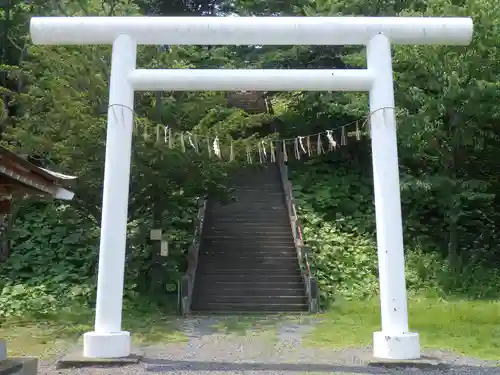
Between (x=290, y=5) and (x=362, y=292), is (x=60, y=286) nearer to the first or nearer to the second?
(x=362, y=292)

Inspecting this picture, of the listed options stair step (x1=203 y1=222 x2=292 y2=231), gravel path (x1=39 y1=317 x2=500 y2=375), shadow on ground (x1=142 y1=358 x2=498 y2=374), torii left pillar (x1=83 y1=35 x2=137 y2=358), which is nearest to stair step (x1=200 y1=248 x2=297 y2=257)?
stair step (x1=203 y1=222 x2=292 y2=231)

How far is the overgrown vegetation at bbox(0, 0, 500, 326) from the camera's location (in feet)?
40.3

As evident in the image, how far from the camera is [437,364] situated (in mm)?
7527

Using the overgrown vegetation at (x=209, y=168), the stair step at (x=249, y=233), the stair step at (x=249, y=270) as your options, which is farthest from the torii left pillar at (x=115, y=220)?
the stair step at (x=249, y=233)

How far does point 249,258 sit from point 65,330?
18.6 ft

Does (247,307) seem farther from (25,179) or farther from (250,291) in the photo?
(25,179)

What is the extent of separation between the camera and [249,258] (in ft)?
49.0

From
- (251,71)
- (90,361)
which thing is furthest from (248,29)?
(90,361)

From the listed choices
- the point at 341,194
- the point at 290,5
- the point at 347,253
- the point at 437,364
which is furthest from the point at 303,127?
the point at 437,364

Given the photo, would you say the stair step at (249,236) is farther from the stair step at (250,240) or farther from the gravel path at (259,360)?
the gravel path at (259,360)

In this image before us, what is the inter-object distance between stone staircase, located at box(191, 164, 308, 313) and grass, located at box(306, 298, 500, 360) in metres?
1.48

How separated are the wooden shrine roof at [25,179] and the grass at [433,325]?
192 inches

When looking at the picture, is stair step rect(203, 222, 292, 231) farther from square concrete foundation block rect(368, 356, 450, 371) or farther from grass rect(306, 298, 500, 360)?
square concrete foundation block rect(368, 356, 450, 371)

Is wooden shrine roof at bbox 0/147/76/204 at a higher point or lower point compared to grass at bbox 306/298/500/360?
higher
